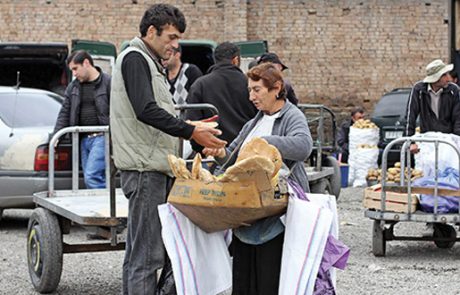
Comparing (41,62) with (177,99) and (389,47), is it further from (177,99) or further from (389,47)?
(389,47)

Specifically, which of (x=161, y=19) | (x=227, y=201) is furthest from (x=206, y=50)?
(x=227, y=201)

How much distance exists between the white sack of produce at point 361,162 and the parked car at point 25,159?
898cm

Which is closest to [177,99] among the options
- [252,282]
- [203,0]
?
[252,282]

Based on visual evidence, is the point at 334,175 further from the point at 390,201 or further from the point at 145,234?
the point at 145,234

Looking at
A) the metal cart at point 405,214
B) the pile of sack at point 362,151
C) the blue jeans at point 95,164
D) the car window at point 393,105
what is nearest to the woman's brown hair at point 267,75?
the metal cart at point 405,214

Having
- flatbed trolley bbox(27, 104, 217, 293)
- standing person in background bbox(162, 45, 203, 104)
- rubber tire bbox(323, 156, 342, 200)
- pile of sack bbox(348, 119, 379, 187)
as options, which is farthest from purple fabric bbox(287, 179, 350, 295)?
pile of sack bbox(348, 119, 379, 187)

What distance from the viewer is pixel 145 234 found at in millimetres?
6262

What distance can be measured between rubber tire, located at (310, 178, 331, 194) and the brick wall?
14080 mm

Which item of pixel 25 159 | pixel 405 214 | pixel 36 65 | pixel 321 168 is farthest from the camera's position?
pixel 36 65

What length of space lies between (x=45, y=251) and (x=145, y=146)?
2.06 meters

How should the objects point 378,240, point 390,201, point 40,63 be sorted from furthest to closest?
point 40,63, point 378,240, point 390,201

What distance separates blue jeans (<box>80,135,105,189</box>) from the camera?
33.9ft

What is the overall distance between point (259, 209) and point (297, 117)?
75 centimetres

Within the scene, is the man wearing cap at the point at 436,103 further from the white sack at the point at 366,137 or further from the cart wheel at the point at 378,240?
the white sack at the point at 366,137
